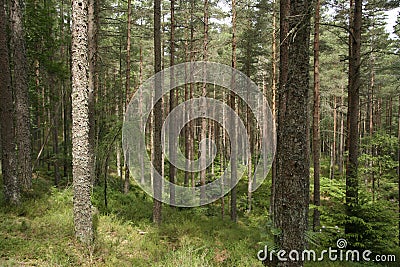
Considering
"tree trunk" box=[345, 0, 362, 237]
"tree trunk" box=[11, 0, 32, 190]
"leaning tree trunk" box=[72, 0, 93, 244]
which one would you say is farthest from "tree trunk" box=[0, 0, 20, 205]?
"tree trunk" box=[345, 0, 362, 237]

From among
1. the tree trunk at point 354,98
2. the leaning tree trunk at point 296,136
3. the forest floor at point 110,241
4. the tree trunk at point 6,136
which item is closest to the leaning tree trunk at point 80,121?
the forest floor at point 110,241

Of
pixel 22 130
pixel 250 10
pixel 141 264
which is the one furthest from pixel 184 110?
pixel 141 264

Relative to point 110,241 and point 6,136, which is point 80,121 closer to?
point 110,241

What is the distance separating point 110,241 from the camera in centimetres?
705

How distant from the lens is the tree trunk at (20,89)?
30.9 ft

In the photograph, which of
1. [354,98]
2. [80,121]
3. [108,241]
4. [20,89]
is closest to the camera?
[80,121]

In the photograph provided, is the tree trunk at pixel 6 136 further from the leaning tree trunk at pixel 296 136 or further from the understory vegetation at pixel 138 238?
the leaning tree trunk at pixel 296 136

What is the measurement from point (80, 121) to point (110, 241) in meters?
3.15

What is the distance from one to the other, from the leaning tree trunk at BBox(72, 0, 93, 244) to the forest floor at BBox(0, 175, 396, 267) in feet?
1.63

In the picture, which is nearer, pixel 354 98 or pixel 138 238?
pixel 138 238

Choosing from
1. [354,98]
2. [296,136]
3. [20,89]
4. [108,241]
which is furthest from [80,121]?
[354,98]

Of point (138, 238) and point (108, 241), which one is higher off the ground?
point (108, 241)

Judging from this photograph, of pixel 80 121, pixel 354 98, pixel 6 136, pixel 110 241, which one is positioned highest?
pixel 354 98

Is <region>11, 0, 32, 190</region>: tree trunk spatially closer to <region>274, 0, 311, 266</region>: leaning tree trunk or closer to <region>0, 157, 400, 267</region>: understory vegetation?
<region>0, 157, 400, 267</region>: understory vegetation
